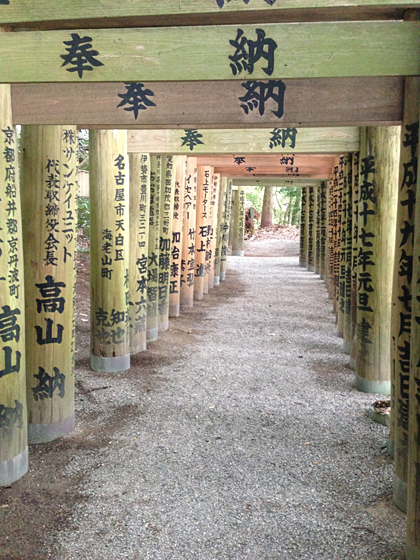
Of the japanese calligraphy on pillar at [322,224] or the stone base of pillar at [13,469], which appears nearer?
the stone base of pillar at [13,469]

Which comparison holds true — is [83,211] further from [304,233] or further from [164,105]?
[304,233]

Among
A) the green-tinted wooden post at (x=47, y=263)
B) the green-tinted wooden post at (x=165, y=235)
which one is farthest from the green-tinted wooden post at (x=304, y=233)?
the green-tinted wooden post at (x=47, y=263)

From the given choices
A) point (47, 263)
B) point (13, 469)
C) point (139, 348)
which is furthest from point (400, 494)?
point (139, 348)

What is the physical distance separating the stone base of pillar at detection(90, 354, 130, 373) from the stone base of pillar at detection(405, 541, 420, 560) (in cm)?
426

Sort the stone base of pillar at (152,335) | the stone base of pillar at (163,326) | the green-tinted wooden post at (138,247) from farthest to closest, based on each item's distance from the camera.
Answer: the stone base of pillar at (163,326), the stone base of pillar at (152,335), the green-tinted wooden post at (138,247)

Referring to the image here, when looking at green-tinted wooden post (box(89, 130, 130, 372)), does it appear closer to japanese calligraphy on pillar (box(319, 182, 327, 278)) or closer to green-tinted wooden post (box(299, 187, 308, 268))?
japanese calligraphy on pillar (box(319, 182, 327, 278))

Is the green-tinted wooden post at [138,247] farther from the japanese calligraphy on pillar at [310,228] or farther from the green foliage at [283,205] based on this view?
the green foliage at [283,205]

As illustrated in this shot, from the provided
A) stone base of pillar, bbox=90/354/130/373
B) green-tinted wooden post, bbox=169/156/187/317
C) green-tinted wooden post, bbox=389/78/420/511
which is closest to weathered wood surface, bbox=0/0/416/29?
green-tinted wooden post, bbox=389/78/420/511

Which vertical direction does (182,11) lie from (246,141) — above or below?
above

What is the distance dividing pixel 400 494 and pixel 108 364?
3.87 metres

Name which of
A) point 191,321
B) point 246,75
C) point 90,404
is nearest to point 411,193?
point 246,75

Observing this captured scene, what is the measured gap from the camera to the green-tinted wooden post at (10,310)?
3561 millimetres

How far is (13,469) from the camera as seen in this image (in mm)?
3717

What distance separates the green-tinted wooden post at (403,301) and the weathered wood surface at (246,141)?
9.42 feet
